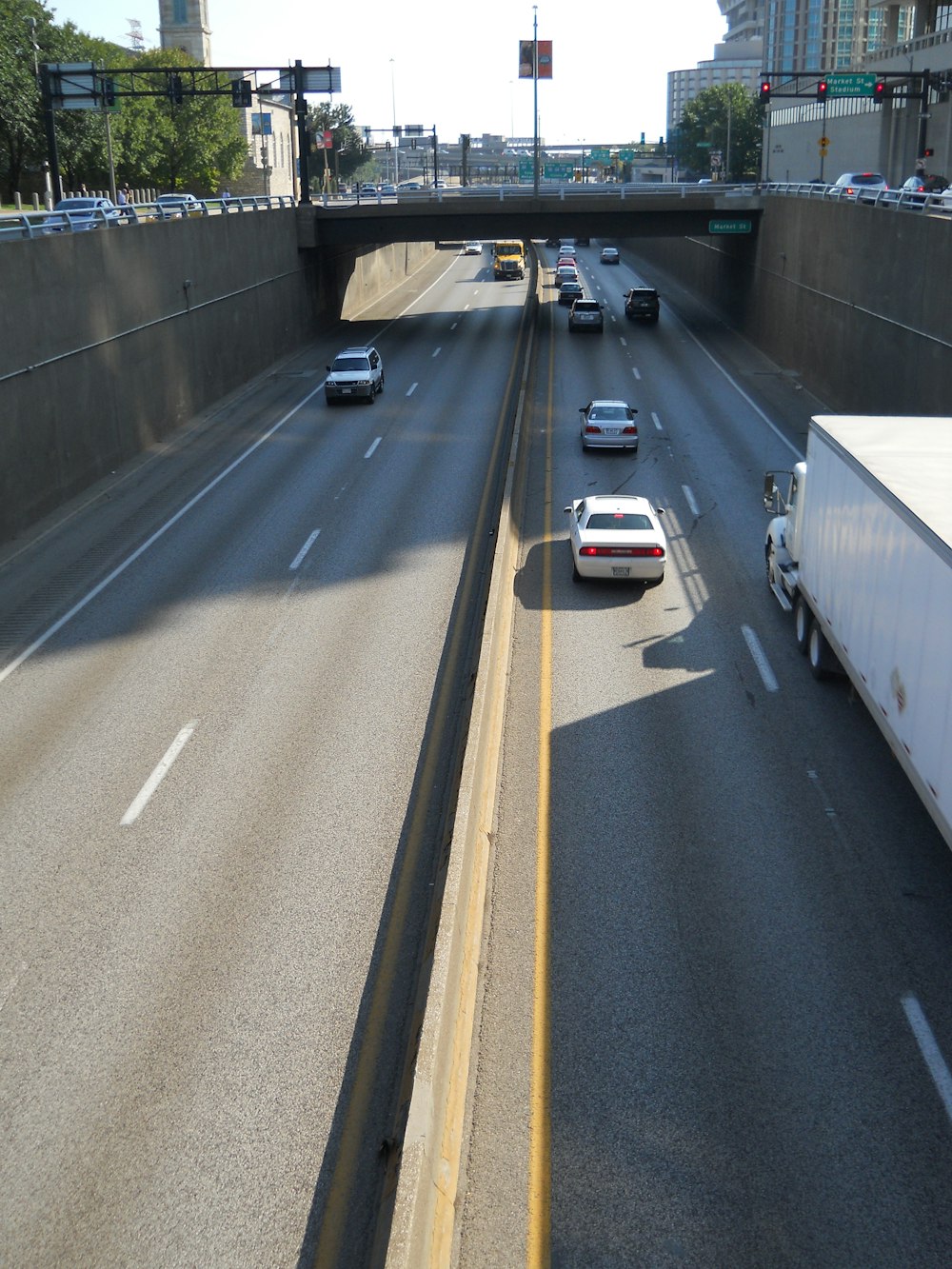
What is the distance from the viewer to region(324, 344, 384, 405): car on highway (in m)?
42.4

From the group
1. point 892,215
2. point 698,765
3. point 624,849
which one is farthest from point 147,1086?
point 892,215

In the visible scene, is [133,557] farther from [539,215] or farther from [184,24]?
[184,24]

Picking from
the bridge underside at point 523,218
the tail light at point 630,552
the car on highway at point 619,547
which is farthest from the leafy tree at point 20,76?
the tail light at point 630,552

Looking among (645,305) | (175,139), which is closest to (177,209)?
(645,305)

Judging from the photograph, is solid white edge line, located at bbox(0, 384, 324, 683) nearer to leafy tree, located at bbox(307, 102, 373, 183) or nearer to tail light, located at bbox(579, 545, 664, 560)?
tail light, located at bbox(579, 545, 664, 560)

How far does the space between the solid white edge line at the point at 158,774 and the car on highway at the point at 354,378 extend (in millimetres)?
26865

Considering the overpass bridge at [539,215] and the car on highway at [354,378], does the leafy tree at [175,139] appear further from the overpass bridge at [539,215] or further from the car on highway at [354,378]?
the car on highway at [354,378]

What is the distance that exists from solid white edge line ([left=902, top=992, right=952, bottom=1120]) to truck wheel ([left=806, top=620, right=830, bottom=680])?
25.3 ft

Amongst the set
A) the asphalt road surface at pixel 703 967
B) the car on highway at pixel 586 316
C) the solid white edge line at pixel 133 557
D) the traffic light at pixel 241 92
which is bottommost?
the asphalt road surface at pixel 703 967

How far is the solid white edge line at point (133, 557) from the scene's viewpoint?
20219 mm

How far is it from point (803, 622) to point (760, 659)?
A: 908mm

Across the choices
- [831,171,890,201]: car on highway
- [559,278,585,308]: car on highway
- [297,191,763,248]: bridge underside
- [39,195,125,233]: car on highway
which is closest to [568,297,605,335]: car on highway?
[297,191,763,248]: bridge underside

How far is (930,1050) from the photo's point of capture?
1020 centimetres

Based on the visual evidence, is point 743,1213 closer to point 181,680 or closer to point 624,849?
point 624,849
